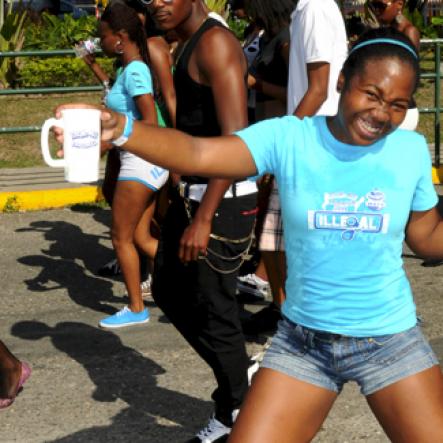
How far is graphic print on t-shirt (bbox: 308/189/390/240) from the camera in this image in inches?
132

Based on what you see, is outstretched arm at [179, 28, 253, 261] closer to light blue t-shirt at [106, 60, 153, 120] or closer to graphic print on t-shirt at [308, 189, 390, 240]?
graphic print on t-shirt at [308, 189, 390, 240]

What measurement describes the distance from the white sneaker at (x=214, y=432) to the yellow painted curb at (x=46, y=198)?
5.88 meters

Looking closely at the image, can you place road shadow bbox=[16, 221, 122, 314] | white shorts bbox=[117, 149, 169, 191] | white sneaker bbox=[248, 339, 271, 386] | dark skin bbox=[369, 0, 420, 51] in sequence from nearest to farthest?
white sneaker bbox=[248, 339, 271, 386], white shorts bbox=[117, 149, 169, 191], road shadow bbox=[16, 221, 122, 314], dark skin bbox=[369, 0, 420, 51]

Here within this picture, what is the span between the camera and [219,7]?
17156 millimetres

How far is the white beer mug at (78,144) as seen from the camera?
292 centimetres

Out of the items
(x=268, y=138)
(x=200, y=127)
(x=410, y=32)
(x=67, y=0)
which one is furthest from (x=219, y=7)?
(x=67, y=0)

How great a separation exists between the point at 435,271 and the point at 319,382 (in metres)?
4.53

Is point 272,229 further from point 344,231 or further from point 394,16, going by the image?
point 394,16

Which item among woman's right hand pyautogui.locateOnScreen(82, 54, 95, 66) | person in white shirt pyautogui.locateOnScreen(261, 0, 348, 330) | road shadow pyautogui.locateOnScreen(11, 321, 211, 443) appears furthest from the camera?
woman's right hand pyautogui.locateOnScreen(82, 54, 95, 66)

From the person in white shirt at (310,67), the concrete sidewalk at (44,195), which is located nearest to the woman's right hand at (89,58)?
the concrete sidewalk at (44,195)

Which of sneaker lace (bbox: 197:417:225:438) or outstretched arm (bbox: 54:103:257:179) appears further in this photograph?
sneaker lace (bbox: 197:417:225:438)

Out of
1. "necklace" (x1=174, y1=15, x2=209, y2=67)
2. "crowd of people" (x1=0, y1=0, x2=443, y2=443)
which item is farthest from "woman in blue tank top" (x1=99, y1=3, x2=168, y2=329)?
"crowd of people" (x1=0, y1=0, x2=443, y2=443)

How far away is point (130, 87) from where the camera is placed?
632 cm

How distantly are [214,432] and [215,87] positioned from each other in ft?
4.67
